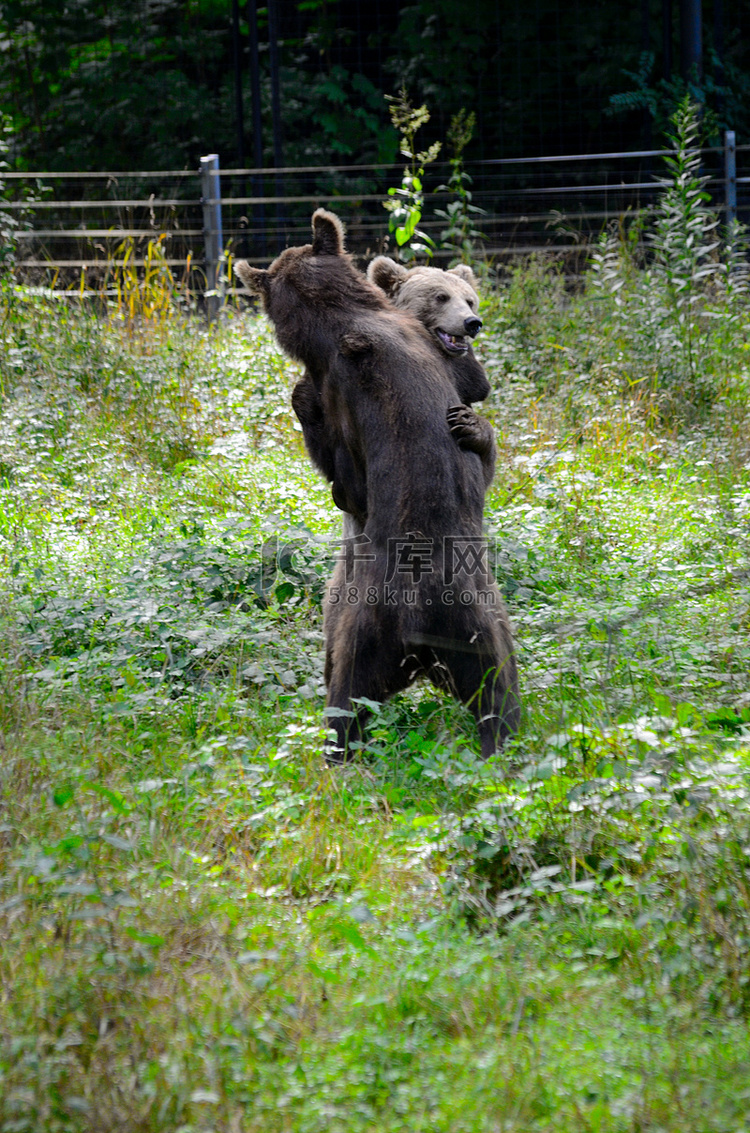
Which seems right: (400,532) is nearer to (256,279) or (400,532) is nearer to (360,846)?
(360,846)

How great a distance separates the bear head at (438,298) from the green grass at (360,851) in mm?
1202

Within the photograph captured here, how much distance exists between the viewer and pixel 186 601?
16.4 feet

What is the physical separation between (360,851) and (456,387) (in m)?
1.72

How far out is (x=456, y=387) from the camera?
12.8 ft

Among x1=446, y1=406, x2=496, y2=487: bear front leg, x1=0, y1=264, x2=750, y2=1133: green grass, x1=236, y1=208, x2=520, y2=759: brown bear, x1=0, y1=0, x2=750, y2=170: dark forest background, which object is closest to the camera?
x1=0, y1=264, x2=750, y2=1133: green grass

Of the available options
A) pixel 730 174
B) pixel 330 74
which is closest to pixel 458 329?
pixel 730 174

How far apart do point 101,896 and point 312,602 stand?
9.25 feet

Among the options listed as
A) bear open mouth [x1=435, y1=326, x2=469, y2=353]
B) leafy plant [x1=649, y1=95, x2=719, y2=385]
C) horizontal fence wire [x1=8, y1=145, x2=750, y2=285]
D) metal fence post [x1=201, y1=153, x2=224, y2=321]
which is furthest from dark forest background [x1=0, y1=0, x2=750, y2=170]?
bear open mouth [x1=435, y1=326, x2=469, y2=353]

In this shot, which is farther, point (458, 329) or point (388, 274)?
point (388, 274)

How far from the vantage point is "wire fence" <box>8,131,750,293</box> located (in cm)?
1342

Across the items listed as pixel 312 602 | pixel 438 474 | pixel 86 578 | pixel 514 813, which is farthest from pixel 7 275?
pixel 514 813

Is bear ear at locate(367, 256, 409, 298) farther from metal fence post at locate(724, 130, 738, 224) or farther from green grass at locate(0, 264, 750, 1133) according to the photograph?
metal fence post at locate(724, 130, 738, 224)

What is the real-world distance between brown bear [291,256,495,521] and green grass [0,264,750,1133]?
756 millimetres

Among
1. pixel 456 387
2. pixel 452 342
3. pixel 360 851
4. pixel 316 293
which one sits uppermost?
pixel 316 293
